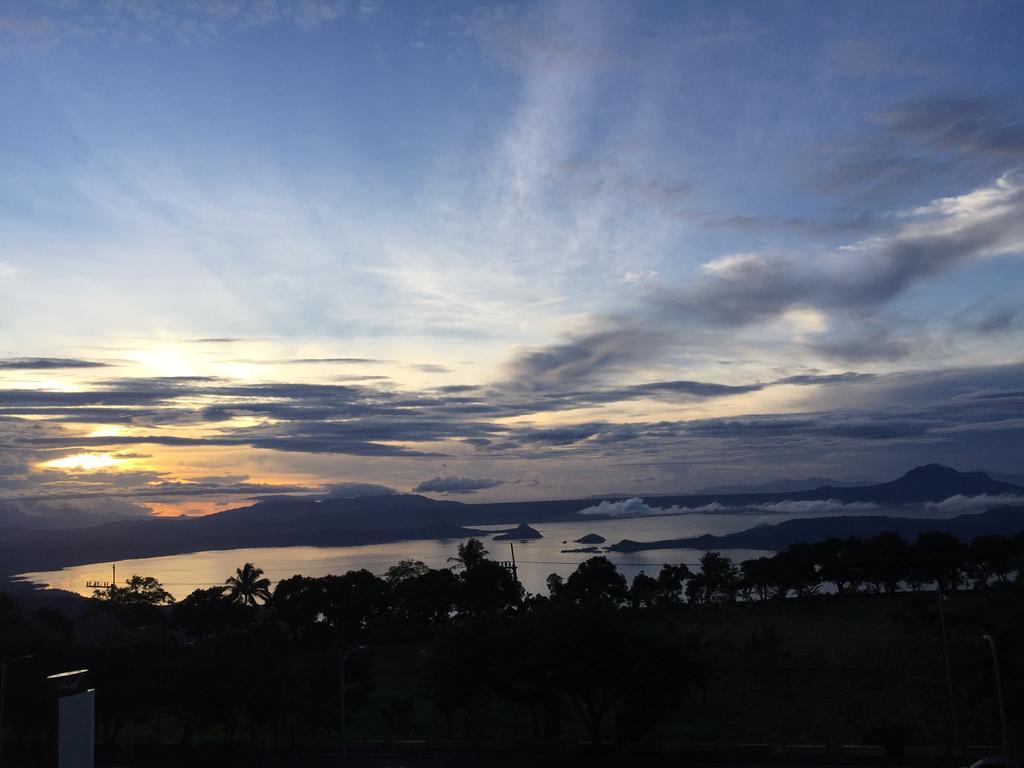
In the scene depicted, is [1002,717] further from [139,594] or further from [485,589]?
[139,594]

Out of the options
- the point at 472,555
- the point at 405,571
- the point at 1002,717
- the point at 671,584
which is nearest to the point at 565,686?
the point at 1002,717

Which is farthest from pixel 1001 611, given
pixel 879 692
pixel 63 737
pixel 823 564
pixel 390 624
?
A: pixel 390 624

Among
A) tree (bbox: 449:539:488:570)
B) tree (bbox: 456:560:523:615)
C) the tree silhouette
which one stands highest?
tree (bbox: 449:539:488:570)

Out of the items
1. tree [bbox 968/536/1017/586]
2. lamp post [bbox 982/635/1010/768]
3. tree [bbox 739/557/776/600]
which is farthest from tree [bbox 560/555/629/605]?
lamp post [bbox 982/635/1010/768]

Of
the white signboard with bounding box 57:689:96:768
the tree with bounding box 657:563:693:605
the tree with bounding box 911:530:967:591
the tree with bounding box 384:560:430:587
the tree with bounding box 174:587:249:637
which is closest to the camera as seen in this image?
the white signboard with bounding box 57:689:96:768

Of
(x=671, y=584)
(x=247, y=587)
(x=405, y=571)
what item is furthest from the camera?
(x=405, y=571)

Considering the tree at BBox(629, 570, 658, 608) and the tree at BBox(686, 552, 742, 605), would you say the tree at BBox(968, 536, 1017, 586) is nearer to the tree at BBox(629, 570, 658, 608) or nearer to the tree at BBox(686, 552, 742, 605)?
the tree at BBox(686, 552, 742, 605)

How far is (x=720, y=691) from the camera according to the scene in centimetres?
4338

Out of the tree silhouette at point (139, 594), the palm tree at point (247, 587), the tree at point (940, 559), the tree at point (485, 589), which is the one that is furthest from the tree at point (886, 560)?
the tree silhouette at point (139, 594)

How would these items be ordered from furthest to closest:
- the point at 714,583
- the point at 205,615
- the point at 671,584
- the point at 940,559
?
the point at 714,583
the point at 671,584
the point at 940,559
the point at 205,615

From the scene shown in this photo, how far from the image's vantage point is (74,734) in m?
24.2

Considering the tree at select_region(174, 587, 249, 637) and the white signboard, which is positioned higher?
the white signboard

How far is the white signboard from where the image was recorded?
2386cm

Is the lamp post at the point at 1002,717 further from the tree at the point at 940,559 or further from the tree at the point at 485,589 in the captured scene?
the tree at the point at 485,589
